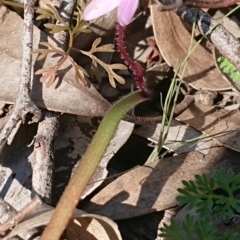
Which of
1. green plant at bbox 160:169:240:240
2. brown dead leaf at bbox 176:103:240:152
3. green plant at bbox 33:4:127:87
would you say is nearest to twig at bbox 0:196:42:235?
green plant at bbox 160:169:240:240

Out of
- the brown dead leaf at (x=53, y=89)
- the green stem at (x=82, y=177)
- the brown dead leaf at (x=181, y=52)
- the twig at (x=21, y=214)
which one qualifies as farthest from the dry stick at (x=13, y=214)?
the brown dead leaf at (x=181, y=52)

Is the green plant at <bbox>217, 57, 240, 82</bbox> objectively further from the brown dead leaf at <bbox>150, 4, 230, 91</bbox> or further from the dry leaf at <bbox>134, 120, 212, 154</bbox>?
the dry leaf at <bbox>134, 120, 212, 154</bbox>

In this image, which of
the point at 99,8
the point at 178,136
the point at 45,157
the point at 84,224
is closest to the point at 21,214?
the point at 84,224

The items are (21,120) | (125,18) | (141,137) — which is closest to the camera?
(125,18)

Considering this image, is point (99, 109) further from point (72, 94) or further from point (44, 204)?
point (44, 204)

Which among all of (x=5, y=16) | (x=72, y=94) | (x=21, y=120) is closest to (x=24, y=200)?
(x=21, y=120)

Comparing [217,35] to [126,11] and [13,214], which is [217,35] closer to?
[126,11]
